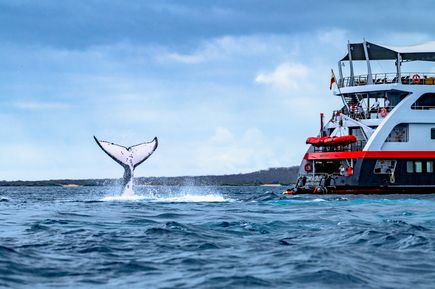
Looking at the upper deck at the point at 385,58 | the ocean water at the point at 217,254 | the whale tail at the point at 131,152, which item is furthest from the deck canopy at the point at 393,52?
the ocean water at the point at 217,254

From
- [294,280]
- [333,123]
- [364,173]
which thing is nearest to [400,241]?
[294,280]

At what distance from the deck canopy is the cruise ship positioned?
8 centimetres

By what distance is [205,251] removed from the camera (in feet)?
62.7

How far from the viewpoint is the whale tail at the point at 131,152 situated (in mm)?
40781

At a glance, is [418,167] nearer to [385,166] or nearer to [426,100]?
[385,166]

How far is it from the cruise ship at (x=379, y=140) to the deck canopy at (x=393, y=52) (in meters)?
0.08

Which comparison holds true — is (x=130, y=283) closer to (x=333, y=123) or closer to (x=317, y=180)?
(x=317, y=180)

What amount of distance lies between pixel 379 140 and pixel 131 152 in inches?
967

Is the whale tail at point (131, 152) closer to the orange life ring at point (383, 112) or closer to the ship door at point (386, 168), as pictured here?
the ship door at point (386, 168)

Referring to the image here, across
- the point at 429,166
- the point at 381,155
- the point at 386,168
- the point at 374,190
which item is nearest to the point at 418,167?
the point at 429,166

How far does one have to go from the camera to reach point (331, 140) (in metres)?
62.1

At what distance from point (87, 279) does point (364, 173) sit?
4569cm

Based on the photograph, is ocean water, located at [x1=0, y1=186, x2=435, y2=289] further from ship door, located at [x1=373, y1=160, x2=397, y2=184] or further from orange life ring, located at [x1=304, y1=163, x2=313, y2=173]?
orange life ring, located at [x1=304, y1=163, x2=313, y2=173]

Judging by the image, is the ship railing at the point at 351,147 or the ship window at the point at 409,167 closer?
the ship window at the point at 409,167
